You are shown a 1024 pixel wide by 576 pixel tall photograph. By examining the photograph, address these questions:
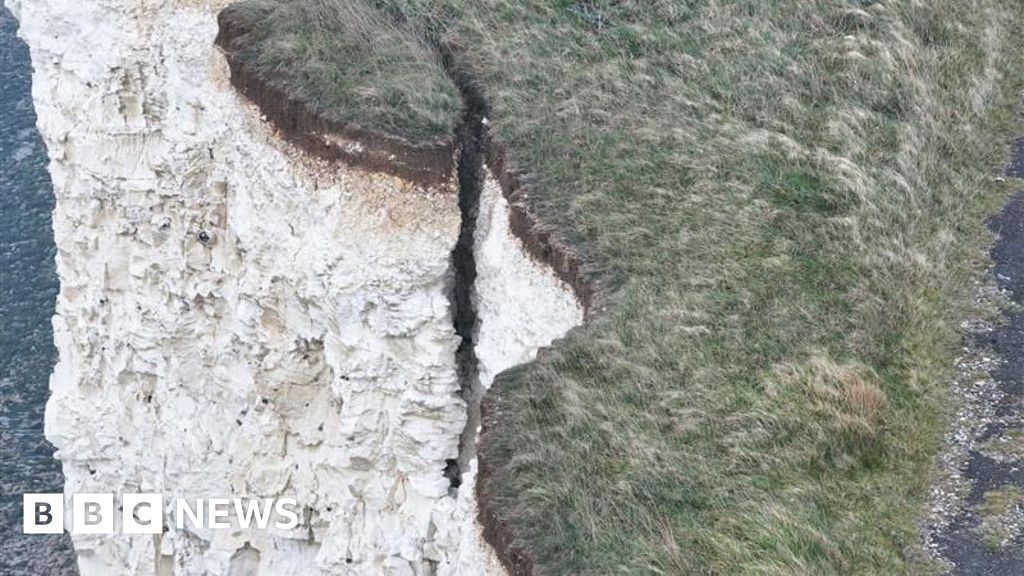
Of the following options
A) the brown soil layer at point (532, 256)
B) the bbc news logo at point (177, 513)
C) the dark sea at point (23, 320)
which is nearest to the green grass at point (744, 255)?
the brown soil layer at point (532, 256)

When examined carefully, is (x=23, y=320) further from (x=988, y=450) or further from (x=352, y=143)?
(x=988, y=450)

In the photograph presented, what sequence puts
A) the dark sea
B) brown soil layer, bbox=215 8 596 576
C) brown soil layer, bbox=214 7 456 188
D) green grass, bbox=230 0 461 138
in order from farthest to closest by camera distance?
the dark sea, green grass, bbox=230 0 461 138, brown soil layer, bbox=214 7 456 188, brown soil layer, bbox=215 8 596 576

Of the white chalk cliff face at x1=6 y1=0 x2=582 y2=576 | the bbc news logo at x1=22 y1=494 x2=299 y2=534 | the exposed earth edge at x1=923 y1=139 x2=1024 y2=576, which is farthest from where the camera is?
the bbc news logo at x1=22 y1=494 x2=299 y2=534

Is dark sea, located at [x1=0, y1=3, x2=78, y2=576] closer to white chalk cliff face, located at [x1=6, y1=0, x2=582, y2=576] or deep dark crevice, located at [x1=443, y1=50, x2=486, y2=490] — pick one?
white chalk cliff face, located at [x1=6, y1=0, x2=582, y2=576]

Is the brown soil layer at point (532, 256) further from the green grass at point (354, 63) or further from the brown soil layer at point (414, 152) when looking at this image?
the green grass at point (354, 63)

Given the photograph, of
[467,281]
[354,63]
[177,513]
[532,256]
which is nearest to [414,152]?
[467,281]

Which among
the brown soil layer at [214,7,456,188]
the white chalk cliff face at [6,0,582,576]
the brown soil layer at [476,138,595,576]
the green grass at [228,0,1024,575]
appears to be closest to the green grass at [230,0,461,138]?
the brown soil layer at [214,7,456,188]

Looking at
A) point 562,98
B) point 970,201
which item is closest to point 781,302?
point 970,201
